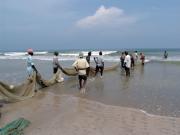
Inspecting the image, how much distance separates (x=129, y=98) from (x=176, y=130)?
3.83 metres

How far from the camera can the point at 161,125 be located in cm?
667

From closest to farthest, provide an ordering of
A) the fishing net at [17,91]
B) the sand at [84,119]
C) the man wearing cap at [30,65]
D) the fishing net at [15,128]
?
the fishing net at [15,128], the sand at [84,119], the fishing net at [17,91], the man wearing cap at [30,65]

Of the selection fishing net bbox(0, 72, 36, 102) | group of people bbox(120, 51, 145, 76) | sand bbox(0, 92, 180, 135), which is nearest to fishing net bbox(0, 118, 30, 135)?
sand bbox(0, 92, 180, 135)

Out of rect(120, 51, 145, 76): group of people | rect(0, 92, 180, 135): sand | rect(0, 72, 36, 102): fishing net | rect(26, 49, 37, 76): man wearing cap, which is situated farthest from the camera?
rect(120, 51, 145, 76): group of people

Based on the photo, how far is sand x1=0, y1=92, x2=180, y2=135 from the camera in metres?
6.24

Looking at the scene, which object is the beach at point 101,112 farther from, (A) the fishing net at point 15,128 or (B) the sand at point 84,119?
(A) the fishing net at point 15,128

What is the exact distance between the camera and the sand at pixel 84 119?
6.24m

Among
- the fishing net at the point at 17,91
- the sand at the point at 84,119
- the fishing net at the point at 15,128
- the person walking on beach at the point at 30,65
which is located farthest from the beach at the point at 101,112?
the person walking on beach at the point at 30,65

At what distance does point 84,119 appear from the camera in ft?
23.5

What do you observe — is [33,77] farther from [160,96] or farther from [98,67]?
[98,67]

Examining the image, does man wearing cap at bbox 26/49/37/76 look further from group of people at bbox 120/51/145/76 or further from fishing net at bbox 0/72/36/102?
group of people at bbox 120/51/145/76

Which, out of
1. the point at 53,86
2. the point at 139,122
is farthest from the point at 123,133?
the point at 53,86

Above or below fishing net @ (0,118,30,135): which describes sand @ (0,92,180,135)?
below

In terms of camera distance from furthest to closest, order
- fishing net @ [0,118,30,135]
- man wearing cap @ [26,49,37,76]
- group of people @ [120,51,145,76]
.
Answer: group of people @ [120,51,145,76] < man wearing cap @ [26,49,37,76] < fishing net @ [0,118,30,135]
